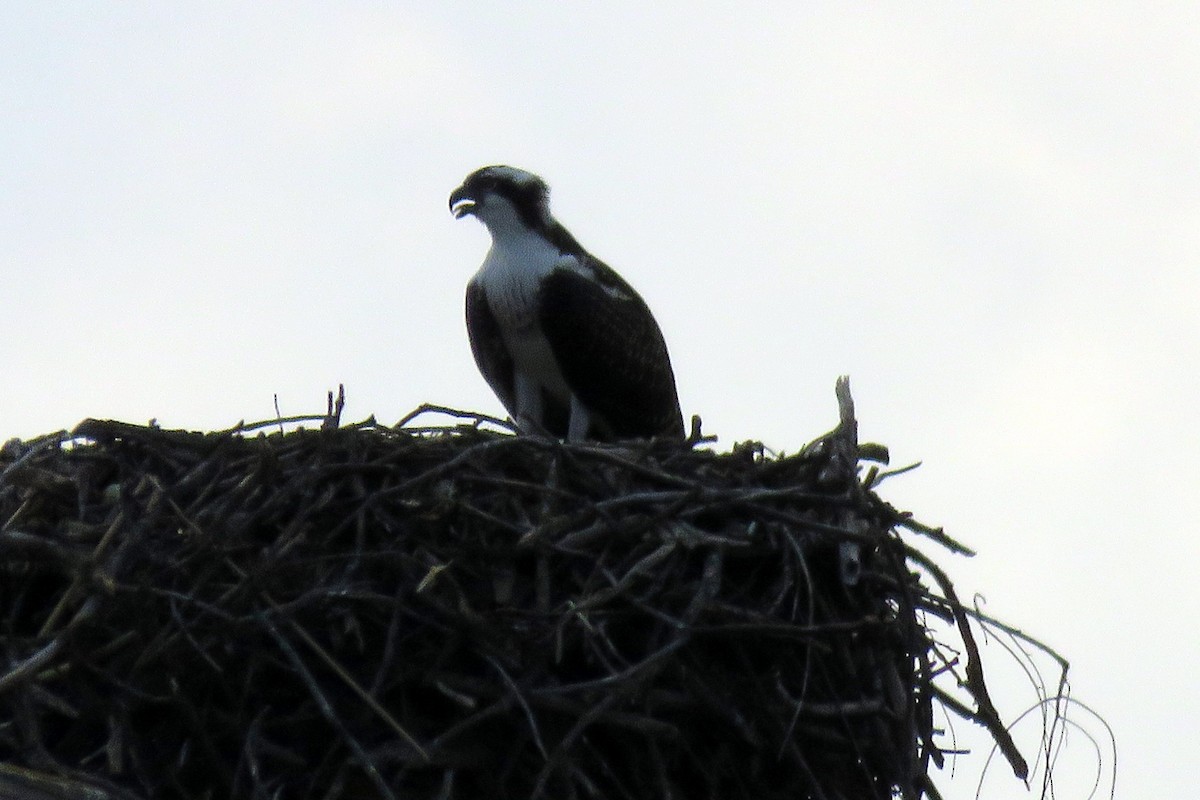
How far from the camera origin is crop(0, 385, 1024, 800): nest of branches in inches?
209

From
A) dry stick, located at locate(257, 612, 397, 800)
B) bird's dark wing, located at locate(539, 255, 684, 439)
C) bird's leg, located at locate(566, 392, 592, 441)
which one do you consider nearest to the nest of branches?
dry stick, located at locate(257, 612, 397, 800)

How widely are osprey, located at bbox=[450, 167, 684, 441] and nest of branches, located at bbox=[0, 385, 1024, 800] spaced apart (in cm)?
133

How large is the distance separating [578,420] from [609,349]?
0.35 metres

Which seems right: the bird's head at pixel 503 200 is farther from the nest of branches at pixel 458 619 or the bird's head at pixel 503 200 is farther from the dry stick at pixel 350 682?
the dry stick at pixel 350 682

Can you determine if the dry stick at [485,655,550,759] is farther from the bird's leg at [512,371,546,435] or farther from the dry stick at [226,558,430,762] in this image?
the bird's leg at [512,371,546,435]

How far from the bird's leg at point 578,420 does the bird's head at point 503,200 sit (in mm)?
731

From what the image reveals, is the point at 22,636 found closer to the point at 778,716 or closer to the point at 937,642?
the point at 778,716

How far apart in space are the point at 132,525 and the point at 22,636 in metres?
0.44

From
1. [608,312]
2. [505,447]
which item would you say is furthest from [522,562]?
[608,312]

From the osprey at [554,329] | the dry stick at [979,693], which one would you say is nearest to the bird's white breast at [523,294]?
the osprey at [554,329]

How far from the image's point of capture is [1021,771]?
599cm

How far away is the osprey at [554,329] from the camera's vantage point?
25.6 feet

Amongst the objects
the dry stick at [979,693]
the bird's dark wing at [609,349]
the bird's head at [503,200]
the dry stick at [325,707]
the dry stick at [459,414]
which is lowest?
the dry stick at [325,707]

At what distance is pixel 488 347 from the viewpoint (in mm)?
7945
